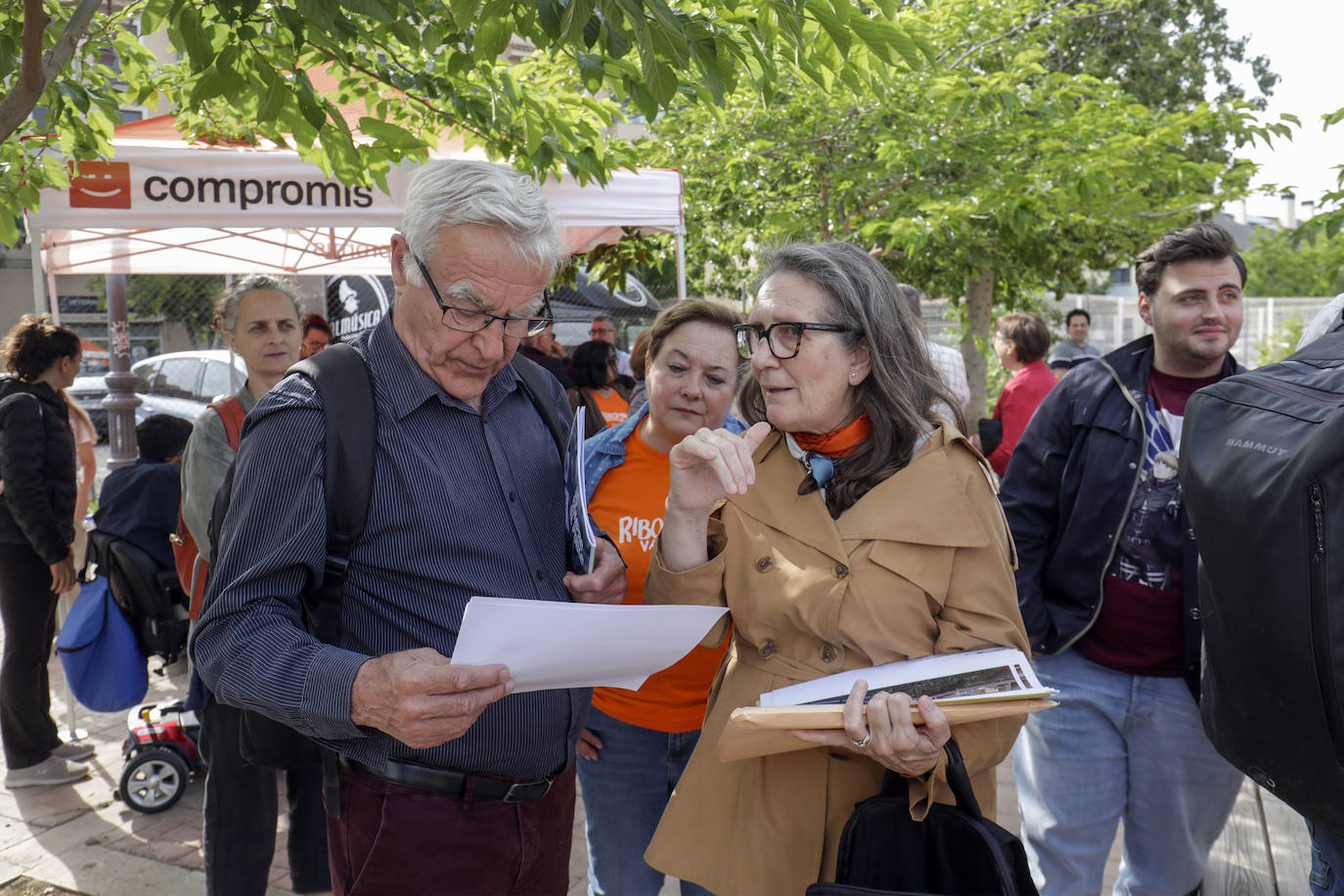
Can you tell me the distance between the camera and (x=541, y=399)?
2.29 meters

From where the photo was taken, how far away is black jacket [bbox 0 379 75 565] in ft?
14.9

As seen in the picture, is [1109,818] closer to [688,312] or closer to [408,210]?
[688,312]

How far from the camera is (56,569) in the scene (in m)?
4.68

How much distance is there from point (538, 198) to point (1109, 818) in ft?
7.43

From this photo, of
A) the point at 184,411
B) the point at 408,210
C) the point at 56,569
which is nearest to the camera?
the point at 408,210

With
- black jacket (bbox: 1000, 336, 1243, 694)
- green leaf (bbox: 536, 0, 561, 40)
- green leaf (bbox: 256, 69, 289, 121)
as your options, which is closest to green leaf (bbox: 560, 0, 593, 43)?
green leaf (bbox: 536, 0, 561, 40)

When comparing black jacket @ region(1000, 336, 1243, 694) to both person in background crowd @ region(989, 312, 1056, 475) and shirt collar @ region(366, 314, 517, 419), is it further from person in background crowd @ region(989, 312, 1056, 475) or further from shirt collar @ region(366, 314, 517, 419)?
person in background crowd @ region(989, 312, 1056, 475)

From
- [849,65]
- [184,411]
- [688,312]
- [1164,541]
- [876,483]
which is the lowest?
[184,411]

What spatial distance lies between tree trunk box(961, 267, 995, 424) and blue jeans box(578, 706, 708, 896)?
483 inches

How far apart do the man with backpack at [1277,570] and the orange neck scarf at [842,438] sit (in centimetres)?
62

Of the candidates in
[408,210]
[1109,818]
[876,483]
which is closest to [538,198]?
[408,210]

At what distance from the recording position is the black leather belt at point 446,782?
1.88 meters

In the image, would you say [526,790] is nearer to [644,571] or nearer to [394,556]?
[394,556]

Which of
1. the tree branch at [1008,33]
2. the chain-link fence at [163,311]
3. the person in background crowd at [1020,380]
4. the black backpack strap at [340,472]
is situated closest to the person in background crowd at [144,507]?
the black backpack strap at [340,472]
